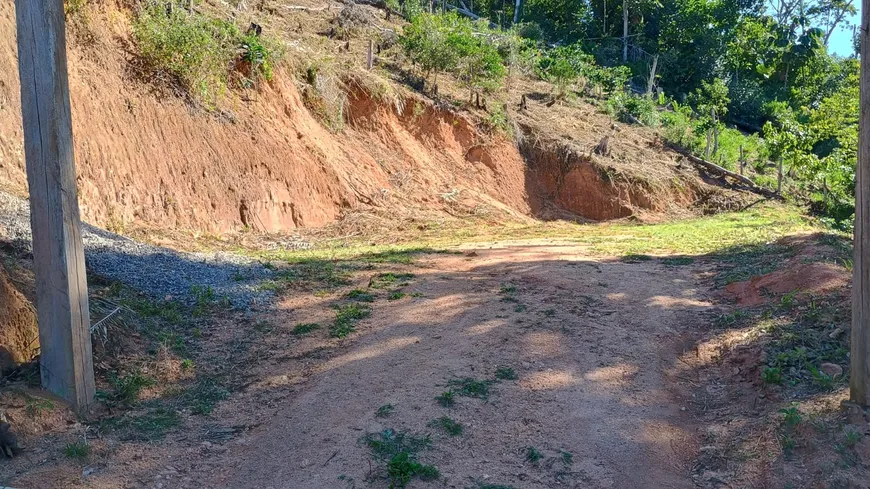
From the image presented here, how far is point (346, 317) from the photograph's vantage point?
754cm

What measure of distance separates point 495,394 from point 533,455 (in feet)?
2.79

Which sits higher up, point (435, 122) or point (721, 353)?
point (435, 122)

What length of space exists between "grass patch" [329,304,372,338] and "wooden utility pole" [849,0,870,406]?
13.9 feet

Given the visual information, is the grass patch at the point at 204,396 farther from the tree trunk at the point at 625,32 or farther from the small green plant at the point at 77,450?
the tree trunk at the point at 625,32

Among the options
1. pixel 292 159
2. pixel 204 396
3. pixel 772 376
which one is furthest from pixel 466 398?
pixel 292 159

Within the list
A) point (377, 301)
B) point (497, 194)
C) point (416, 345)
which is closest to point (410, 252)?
point (377, 301)

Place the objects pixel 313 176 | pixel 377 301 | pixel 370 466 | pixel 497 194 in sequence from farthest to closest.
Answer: pixel 497 194 → pixel 313 176 → pixel 377 301 → pixel 370 466

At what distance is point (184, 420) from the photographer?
210 inches

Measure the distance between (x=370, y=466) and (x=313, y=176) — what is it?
38.5 ft

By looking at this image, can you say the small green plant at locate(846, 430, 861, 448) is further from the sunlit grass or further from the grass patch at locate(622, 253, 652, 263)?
the sunlit grass

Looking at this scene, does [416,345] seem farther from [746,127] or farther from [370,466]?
[746,127]

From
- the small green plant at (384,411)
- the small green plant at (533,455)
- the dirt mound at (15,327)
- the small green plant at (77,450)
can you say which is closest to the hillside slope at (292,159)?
the dirt mound at (15,327)

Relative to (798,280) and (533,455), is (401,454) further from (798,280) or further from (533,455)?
(798,280)

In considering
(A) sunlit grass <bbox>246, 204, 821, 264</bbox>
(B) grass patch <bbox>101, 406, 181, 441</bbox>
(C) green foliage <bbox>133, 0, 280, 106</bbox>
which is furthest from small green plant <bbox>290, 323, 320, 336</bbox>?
(C) green foliage <bbox>133, 0, 280, 106</bbox>
